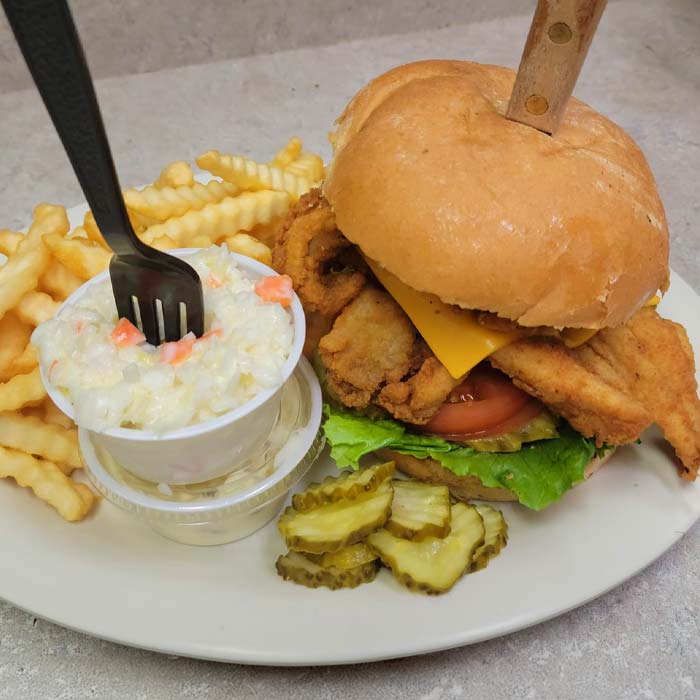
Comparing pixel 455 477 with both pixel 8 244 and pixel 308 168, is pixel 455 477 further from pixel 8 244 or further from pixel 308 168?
pixel 8 244

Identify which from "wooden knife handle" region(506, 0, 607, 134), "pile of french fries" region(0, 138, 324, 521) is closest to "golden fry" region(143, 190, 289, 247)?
"pile of french fries" region(0, 138, 324, 521)

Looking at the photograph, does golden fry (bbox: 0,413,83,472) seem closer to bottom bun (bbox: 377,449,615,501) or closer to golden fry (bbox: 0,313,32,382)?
golden fry (bbox: 0,313,32,382)

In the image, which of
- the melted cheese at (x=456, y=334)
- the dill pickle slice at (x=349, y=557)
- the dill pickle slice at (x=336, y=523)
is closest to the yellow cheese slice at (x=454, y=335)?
the melted cheese at (x=456, y=334)

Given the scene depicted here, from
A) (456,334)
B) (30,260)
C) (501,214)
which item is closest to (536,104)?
(501,214)

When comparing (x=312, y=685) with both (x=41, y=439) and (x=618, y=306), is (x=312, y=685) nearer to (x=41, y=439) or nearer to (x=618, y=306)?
(x=41, y=439)

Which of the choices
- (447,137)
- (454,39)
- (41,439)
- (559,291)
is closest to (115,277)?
(41,439)

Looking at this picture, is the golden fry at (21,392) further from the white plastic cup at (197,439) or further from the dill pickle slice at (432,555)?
the dill pickle slice at (432,555)
